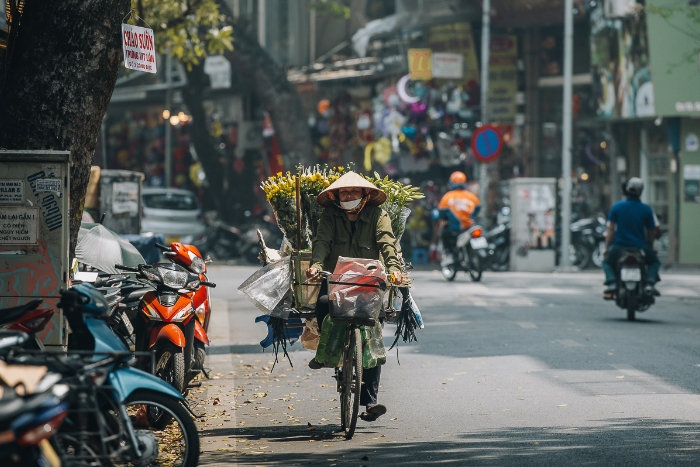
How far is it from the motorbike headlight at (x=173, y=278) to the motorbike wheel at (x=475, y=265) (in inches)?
536

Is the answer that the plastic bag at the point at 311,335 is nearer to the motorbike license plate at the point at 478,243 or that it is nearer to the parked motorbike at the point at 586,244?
the motorbike license plate at the point at 478,243

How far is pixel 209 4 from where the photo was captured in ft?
64.2

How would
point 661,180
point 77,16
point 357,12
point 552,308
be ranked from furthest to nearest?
1. point 357,12
2. point 661,180
3. point 552,308
4. point 77,16

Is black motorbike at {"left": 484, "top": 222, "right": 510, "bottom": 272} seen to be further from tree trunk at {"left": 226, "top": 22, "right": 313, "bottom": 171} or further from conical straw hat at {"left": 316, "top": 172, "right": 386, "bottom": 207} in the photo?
conical straw hat at {"left": 316, "top": 172, "right": 386, "bottom": 207}

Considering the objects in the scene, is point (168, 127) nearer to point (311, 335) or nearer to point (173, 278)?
point (311, 335)

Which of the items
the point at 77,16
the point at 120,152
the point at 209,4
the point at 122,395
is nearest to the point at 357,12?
the point at 120,152

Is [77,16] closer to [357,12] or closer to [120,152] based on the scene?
[357,12]

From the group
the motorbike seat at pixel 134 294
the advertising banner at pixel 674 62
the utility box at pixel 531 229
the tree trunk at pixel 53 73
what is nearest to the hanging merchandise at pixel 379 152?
the utility box at pixel 531 229

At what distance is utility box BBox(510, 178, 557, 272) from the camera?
2622cm

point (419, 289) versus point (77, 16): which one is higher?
point (77, 16)

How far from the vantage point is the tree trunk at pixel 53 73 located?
8.66 m

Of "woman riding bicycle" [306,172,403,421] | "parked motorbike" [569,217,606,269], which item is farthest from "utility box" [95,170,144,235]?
"parked motorbike" [569,217,606,269]

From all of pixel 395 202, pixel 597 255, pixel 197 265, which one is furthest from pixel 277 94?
pixel 395 202

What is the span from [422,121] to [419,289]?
10808 millimetres
